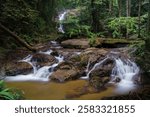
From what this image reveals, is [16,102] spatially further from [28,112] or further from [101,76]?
[101,76]

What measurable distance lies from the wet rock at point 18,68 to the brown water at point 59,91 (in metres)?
1.00

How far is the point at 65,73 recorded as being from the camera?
32.7ft

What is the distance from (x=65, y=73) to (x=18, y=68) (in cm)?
194

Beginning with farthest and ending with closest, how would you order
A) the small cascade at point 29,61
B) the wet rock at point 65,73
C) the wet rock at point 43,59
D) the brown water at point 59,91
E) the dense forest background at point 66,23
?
the dense forest background at point 66,23 → the wet rock at point 43,59 → the small cascade at point 29,61 → the wet rock at point 65,73 → the brown water at point 59,91

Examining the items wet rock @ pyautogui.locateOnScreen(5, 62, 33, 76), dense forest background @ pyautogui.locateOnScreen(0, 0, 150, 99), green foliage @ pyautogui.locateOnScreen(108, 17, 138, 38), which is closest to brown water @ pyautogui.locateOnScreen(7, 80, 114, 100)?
wet rock @ pyautogui.locateOnScreen(5, 62, 33, 76)

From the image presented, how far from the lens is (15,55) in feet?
39.7

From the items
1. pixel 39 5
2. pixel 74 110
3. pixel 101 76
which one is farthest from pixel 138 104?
pixel 39 5

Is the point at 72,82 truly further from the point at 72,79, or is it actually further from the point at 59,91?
the point at 59,91

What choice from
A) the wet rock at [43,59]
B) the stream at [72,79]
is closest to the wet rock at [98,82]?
the stream at [72,79]

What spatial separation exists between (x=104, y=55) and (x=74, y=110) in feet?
24.3

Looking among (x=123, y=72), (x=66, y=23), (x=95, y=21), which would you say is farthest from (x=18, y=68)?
(x=66, y=23)

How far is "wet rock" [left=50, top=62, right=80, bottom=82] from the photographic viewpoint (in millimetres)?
9720

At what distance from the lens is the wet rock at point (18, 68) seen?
10602mm

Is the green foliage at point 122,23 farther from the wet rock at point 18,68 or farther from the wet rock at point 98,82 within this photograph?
the wet rock at point 18,68
